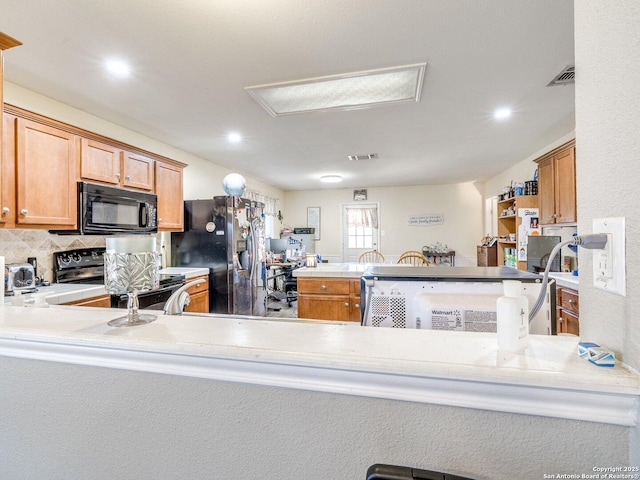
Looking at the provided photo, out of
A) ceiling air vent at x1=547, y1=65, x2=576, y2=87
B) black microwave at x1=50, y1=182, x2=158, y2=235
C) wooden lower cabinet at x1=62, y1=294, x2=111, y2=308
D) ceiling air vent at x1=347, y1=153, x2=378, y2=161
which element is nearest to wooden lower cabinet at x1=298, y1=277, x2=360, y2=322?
wooden lower cabinet at x1=62, y1=294, x2=111, y2=308

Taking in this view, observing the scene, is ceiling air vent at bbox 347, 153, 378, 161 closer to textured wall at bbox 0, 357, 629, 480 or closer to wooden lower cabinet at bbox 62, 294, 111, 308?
wooden lower cabinet at bbox 62, 294, 111, 308

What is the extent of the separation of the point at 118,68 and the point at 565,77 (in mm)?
3138

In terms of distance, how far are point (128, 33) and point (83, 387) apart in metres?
1.83

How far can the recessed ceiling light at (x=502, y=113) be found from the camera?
109 inches

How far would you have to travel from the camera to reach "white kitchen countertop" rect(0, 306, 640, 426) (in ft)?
1.61

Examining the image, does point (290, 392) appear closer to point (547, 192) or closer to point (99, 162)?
point (99, 162)

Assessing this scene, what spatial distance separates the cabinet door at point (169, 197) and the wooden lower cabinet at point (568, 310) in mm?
3680

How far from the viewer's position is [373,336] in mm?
686

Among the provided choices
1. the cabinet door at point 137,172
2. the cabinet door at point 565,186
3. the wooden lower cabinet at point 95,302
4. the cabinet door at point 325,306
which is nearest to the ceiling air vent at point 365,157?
the cabinet door at point 565,186

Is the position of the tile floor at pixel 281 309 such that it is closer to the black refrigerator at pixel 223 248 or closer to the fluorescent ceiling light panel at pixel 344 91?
the black refrigerator at pixel 223 248

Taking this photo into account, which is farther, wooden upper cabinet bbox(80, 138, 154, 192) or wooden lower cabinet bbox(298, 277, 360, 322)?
wooden lower cabinet bbox(298, 277, 360, 322)

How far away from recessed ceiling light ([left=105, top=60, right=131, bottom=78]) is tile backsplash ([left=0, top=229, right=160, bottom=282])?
54.3 inches

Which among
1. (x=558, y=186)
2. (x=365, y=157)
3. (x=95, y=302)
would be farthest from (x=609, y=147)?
(x=365, y=157)

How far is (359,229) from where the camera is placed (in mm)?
7289
